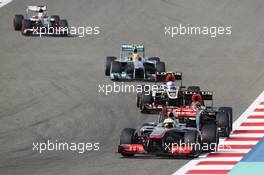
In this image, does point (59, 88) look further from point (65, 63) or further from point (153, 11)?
point (153, 11)

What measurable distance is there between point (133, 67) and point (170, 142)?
13855mm

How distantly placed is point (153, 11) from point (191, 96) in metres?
23.7

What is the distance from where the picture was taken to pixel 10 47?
189 ft

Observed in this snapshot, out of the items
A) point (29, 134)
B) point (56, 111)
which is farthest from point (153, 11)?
point (29, 134)

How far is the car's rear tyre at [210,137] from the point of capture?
3666 cm

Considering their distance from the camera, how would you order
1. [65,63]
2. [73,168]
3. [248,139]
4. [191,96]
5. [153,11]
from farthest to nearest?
1. [153,11]
2. [65,63]
3. [191,96]
4. [248,139]
5. [73,168]

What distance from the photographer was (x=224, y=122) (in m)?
38.9

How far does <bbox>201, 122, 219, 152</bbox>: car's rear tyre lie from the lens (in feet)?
120

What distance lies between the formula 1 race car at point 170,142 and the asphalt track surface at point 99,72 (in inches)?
12.3

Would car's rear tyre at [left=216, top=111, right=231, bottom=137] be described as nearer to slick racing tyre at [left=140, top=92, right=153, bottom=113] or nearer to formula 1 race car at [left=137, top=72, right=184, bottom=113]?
formula 1 race car at [left=137, top=72, right=184, bottom=113]

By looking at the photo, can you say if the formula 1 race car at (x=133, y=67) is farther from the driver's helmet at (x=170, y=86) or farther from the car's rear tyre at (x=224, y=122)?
the car's rear tyre at (x=224, y=122)

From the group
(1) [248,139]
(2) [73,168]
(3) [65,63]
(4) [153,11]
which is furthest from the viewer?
(4) [153,11]

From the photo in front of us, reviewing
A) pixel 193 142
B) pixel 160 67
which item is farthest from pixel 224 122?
pixel 160 67

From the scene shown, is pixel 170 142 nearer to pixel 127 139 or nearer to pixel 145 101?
pixel 127 139
